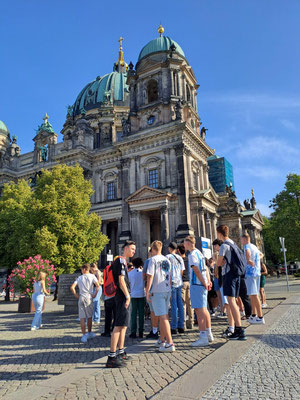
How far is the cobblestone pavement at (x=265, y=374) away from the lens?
356 centimetres

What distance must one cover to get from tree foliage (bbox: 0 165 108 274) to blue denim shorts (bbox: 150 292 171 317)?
1553 cm

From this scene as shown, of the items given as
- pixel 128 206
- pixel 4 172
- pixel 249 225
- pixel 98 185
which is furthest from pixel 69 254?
pixel 249 225

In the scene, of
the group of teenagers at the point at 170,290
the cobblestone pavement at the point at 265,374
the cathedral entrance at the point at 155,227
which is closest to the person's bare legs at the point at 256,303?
the group of teenagers at the point at 170,290

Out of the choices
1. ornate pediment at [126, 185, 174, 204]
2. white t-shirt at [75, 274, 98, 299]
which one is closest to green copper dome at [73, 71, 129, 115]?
ornate pediment at [126, 185, 174, 204]

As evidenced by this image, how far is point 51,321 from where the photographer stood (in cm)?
1130

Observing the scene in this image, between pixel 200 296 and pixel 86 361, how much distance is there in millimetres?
2578

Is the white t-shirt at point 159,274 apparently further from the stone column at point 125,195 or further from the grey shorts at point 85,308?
the stone column at point 125,195

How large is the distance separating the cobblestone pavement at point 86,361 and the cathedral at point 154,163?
60.9 feet

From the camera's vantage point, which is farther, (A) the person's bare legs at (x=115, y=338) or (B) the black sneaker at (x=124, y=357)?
(B) the black sneaker at (x=124, y=357)

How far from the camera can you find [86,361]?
569 cm

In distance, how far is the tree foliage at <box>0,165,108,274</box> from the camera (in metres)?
20.8

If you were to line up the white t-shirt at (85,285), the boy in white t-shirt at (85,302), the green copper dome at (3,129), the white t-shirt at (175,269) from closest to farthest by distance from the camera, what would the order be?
the white t-shirt at (175,269) → the boy in white t-shirt at (85,302) → the white t-shirt at (85,285) → the green copper dome at (3,129)

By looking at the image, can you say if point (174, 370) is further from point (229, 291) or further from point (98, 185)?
point (98, 185)

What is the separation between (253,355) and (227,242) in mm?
2343
